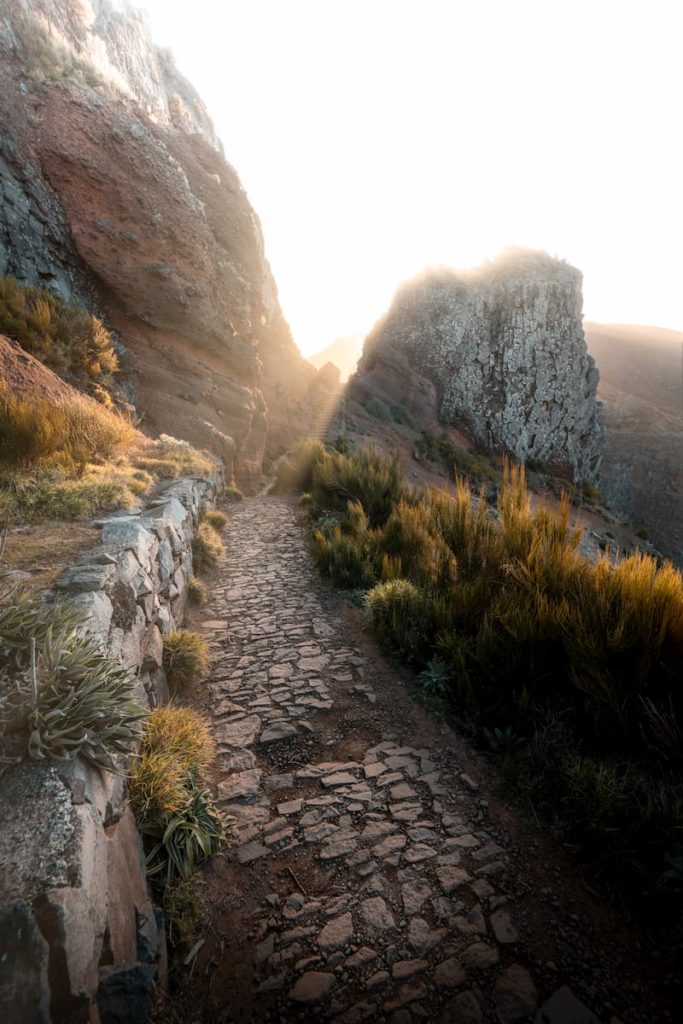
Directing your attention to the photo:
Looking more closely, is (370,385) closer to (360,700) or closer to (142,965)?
(360,700)

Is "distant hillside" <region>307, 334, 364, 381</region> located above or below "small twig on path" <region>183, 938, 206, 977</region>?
above

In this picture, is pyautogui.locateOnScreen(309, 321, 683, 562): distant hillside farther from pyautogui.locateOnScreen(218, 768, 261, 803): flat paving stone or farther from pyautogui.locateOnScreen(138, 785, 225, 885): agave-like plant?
pyautogui.locateOnScreen(138, 785, 225, 885): agave-like plant

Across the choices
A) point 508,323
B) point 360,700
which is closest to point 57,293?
point 360,700

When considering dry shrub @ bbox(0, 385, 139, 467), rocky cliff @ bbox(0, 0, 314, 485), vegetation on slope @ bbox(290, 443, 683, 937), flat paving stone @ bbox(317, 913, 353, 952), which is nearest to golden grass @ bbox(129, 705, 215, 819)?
flat paving stone @ bbox(317, 913, 353, 952)

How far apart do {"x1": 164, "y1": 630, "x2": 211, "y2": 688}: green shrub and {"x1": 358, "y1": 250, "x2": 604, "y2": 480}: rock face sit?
1133 inches

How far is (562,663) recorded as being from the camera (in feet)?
11.1

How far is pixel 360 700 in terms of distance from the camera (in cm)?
394

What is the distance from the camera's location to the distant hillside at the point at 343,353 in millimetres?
107312

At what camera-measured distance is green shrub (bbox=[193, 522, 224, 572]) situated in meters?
6.92

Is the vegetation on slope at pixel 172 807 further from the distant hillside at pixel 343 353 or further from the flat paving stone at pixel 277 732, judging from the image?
the distant hillside at pixel 343 353

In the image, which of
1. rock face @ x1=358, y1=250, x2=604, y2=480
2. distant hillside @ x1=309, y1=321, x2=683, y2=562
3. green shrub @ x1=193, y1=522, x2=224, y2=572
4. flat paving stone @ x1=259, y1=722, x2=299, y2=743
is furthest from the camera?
distant hillside @ x1=309, y1=321, x2=683, y2=562

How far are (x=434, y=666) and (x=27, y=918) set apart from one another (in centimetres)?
311

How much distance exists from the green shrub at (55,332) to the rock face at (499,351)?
23460mm

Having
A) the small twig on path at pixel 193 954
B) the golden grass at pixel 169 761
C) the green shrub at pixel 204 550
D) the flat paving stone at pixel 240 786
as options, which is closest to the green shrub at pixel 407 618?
the flat paving stone at pixel 240 786
